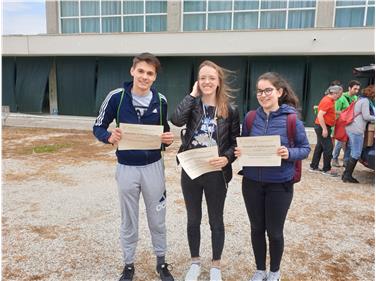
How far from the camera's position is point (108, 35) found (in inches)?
553

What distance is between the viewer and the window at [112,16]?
15008mm

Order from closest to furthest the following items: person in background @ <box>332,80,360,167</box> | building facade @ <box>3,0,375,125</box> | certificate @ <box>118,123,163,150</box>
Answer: certificate @ <box>118,123,163,150</box>, person in background @ <box>332,80,360,167</box>, building facade @ <box>3,0,375,125</box>

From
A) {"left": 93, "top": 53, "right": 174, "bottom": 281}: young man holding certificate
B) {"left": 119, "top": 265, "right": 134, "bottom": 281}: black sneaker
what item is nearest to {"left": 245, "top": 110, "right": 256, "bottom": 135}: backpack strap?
{"left": 93, "top": 53, "right": 174, "bottom": 281}: young man holding certificate

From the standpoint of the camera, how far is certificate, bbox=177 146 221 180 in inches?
107

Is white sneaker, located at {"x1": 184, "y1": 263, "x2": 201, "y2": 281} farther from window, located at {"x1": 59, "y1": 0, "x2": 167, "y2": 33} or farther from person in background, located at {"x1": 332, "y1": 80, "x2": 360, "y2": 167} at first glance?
window, located at {"x1": 59, "y1": 0, "x2": 167, "y2": 33}

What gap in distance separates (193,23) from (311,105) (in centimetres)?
581

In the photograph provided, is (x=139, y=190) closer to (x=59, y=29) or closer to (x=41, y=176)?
(x=41, y=176)

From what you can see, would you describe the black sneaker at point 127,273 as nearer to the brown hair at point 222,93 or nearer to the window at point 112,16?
the brown hair at point 222,93

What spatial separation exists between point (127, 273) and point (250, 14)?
12.5m

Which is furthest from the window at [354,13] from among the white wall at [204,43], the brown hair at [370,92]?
the brown hair at [370,92]

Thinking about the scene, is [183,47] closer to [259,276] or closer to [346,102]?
[346,102]

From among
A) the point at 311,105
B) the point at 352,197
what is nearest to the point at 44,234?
the point at 352,197

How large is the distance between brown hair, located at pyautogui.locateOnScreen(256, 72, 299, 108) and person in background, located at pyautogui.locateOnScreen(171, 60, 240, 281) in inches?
13.3

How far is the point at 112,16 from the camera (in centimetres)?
1557
